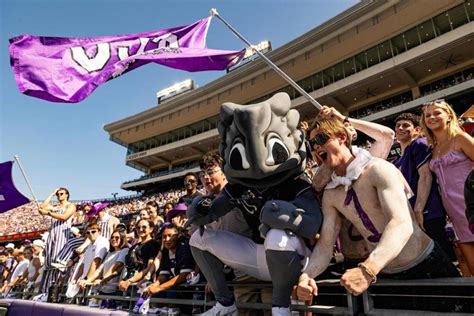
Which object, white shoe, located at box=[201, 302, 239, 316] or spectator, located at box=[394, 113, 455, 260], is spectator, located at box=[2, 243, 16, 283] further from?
spectator, located at box=[394, 113, 455, 260]

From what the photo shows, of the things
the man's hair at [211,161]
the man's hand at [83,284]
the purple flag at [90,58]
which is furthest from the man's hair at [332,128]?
the purple flag at [90,58]

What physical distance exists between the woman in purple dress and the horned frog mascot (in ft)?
2.78

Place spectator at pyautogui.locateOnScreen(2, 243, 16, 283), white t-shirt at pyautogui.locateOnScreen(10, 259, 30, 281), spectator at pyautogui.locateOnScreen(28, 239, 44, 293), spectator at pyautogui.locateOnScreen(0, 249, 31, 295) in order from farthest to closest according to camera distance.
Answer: spectator at pyautogui.locateOnScreen(2, 243, 16, 283), white t-shirt at pyautogui.locateOnScreen(10, 259, 30, 281), spectator at pyautogui.locateOnScreen(0, 249, 31, 295), spectator at pyautogui.locateOnScreen(28, 239, 44, 293)

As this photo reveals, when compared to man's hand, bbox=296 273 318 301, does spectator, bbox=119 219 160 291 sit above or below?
above

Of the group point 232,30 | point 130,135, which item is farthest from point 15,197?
point 130,135

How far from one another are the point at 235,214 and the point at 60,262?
4511 mm

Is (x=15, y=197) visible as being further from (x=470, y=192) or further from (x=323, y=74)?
(x=323, y=74)

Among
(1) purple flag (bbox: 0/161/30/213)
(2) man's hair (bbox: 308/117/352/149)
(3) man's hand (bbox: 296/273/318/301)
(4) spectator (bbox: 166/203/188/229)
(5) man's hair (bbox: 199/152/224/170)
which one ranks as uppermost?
(1) purple flag (bbox: 0/161/30/213)

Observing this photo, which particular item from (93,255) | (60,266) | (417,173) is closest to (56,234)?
(60,266)

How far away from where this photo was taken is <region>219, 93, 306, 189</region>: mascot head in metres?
2.14

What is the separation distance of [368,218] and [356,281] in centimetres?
45

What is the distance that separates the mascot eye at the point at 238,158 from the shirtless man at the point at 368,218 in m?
0.43

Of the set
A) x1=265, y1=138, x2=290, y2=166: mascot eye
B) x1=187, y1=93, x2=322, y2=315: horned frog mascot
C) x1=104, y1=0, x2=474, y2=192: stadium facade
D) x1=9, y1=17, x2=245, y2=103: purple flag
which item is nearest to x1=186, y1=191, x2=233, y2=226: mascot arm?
x1=187, y1=93, x2=322, y2=315: horned frog mascot

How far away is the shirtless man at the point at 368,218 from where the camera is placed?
1490 millimetres
